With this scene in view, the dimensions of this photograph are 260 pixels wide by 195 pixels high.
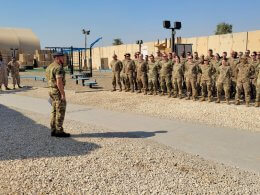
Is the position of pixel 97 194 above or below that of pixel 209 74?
below

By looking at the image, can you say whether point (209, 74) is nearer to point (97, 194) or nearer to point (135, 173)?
point (135, 173)

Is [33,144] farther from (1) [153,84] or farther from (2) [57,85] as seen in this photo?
(1) [153,84]

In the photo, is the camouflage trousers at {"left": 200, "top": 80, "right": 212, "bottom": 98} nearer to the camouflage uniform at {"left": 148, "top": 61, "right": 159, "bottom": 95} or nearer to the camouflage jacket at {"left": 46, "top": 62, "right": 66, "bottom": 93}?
the camouflage uniform at {"left": 148, "top": 61, "right": 159, "bottom": 95}

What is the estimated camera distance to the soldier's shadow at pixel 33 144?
609 cm

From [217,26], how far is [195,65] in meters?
49.8

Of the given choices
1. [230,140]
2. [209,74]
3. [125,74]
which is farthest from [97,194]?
[125,74]

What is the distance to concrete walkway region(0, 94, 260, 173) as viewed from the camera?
5.93 m

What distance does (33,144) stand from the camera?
675 cm

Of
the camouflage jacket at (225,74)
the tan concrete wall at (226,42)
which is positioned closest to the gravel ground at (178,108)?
the camouflage jacket at (225,74)

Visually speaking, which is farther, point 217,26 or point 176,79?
point 217,26

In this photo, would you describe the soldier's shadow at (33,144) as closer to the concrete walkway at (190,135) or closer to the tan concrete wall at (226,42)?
the concrete walkway at (190,135)

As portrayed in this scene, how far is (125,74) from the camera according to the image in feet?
48.7

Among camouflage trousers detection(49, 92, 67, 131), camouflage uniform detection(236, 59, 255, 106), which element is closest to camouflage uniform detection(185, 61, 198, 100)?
camouflage uniform detection(236, 59, 255, 106)

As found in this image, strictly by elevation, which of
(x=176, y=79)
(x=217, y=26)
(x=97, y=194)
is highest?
(x=217, y=26)
